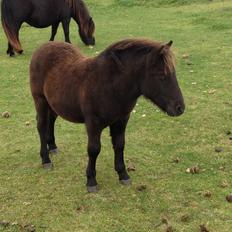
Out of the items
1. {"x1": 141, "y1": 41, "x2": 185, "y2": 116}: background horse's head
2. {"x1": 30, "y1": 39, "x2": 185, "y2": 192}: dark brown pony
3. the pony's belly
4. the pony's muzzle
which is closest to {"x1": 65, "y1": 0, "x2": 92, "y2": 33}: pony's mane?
{"x1": 30, "y1": 39, "x2": 185, "y2": 192}: dark brown pony

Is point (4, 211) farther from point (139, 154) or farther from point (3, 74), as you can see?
point (3, 74)

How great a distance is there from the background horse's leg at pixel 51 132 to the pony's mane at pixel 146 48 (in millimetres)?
1469

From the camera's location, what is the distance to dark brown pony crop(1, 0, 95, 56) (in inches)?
421

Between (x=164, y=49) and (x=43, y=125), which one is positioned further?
(x=43, y=125)

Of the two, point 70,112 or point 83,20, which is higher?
point 70,112

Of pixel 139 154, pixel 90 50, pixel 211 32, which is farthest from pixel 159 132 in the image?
pixel 211 32

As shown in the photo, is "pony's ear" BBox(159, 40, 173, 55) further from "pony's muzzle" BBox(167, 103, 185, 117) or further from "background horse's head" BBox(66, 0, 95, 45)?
"background horse's head" BBox(66, 0, 95, 45)

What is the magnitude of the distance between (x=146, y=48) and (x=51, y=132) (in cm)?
211

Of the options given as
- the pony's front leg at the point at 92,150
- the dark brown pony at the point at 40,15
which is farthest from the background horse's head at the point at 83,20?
the pony's front leg at the point at 92,150

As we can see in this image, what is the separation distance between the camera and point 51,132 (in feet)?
19.2

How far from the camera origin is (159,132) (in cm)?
646

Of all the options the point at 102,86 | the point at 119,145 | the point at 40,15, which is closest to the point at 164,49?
the point at 102,86

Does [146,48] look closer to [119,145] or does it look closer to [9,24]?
[119,145]

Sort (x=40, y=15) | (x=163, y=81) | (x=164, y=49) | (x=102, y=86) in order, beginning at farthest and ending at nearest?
(x=40, y=15)
(x=102, y=86)
(x=163, y=81)
(x=164, y=49)
